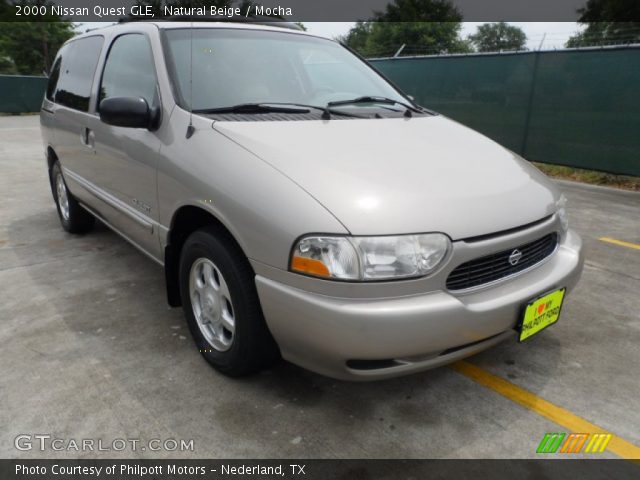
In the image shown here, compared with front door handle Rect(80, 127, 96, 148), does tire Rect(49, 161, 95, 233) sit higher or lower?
lower

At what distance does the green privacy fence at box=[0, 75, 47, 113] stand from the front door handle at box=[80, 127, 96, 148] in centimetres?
1884

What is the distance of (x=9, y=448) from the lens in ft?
6.49

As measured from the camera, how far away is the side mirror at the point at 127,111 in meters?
2.52

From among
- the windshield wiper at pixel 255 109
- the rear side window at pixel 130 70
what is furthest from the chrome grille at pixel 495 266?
the rear side window at pixel 130 70

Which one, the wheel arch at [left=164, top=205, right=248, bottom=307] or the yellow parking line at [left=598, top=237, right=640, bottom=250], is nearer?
the wheel arch at [left=164, top=205, right=248, bottom=307]

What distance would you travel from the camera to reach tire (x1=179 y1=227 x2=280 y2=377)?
2.14 m

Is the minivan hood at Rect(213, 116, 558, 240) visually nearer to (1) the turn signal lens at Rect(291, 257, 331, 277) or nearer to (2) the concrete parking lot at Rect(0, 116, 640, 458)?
(1) the turn signal lens at Rect(291, 257, 331, 277)

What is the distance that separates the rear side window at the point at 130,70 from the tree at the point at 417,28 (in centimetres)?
4245

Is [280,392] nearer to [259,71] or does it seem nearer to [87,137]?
[259,71]

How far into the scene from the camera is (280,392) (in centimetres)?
234

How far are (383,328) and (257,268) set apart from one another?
58 cm

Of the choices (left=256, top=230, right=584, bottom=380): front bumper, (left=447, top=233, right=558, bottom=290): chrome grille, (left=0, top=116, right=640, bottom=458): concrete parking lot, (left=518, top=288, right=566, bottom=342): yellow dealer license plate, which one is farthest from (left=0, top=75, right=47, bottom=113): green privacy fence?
(left=518, top=288, right=566, bottom=342): yellow dealer license plate

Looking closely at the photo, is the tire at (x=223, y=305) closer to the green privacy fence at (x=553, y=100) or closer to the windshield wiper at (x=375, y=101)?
the windshield wiper at (x=375, y=101)

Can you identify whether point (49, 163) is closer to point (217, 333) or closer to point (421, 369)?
point (217, 333)
